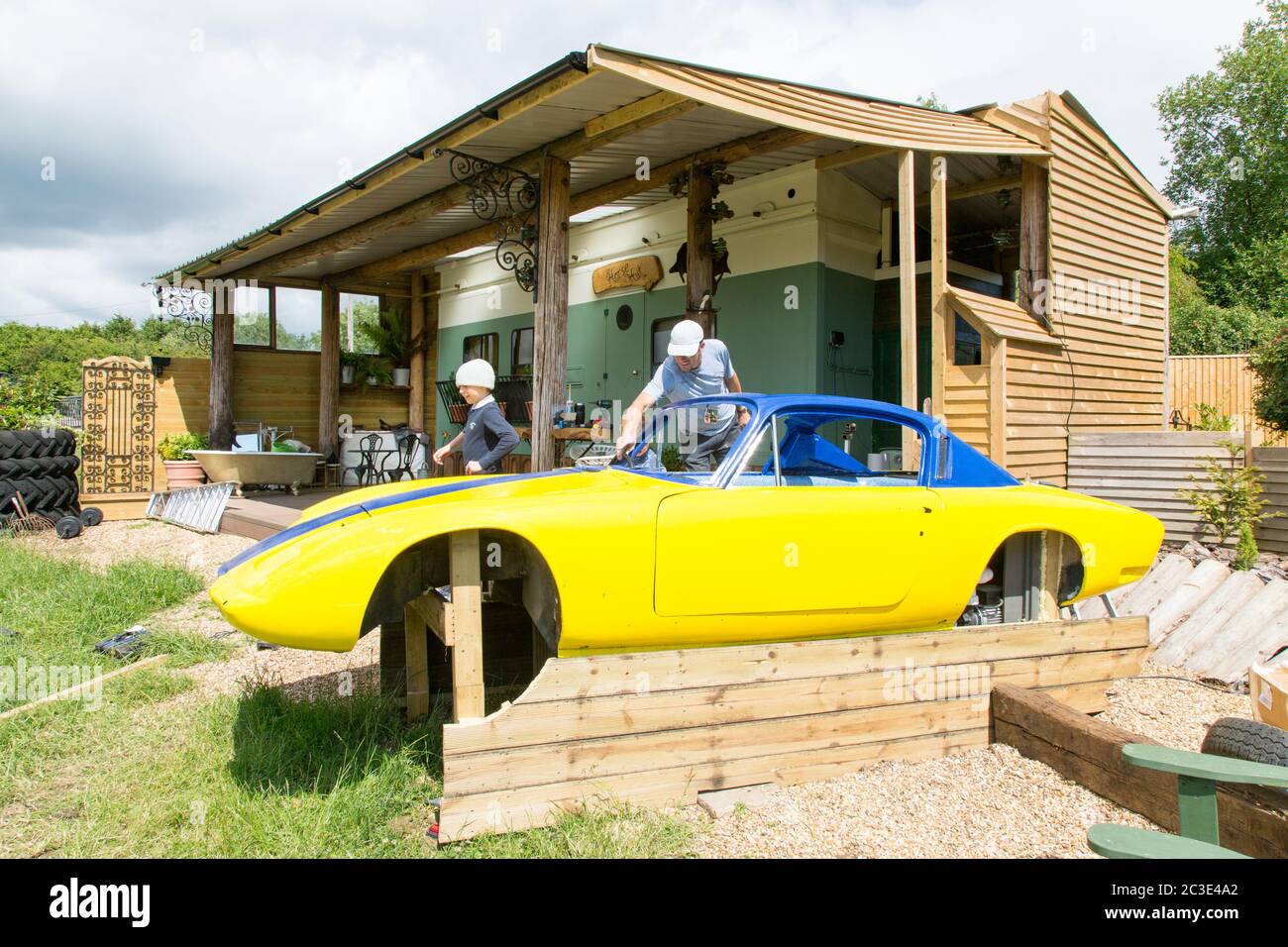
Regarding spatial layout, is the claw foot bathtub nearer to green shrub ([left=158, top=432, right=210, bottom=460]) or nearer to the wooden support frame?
green shrub ([left=158, top=432, right=210, bottom=460])

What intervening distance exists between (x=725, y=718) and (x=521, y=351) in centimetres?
1111

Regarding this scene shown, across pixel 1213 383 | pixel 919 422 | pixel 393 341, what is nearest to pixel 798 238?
pixel 919 422

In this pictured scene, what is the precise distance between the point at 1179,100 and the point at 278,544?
4127 cm

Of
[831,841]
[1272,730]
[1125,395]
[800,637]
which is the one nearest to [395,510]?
[800,637]

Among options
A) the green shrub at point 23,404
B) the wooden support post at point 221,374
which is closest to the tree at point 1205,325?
the wooden support post at point 221,374

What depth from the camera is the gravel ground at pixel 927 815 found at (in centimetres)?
288

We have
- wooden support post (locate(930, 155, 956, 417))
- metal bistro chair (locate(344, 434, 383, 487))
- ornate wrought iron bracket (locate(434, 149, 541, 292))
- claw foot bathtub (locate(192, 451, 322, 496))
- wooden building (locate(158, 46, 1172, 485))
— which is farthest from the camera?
metal bistro chair (locate(344, 434, 383, 487))

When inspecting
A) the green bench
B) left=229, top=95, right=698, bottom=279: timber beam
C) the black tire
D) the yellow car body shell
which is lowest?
the black tire

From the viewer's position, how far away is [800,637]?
11.2ft

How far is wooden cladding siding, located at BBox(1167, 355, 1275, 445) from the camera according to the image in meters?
18.8

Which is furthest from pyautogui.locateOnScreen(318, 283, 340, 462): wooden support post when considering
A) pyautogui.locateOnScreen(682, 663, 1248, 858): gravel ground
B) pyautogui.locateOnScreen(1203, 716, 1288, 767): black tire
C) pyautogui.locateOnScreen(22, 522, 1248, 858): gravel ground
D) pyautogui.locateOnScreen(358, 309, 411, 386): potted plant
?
pyautogui.locateOnScreen(1203, 716, 1288, 767): black tire

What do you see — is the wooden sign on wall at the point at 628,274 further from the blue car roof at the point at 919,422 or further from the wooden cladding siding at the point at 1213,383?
the wooden cladding siding at the point at 1213,383

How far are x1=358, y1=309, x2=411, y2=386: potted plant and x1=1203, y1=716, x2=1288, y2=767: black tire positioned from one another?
47.5ft

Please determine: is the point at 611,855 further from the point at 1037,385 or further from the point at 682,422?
the point at 1037,385
